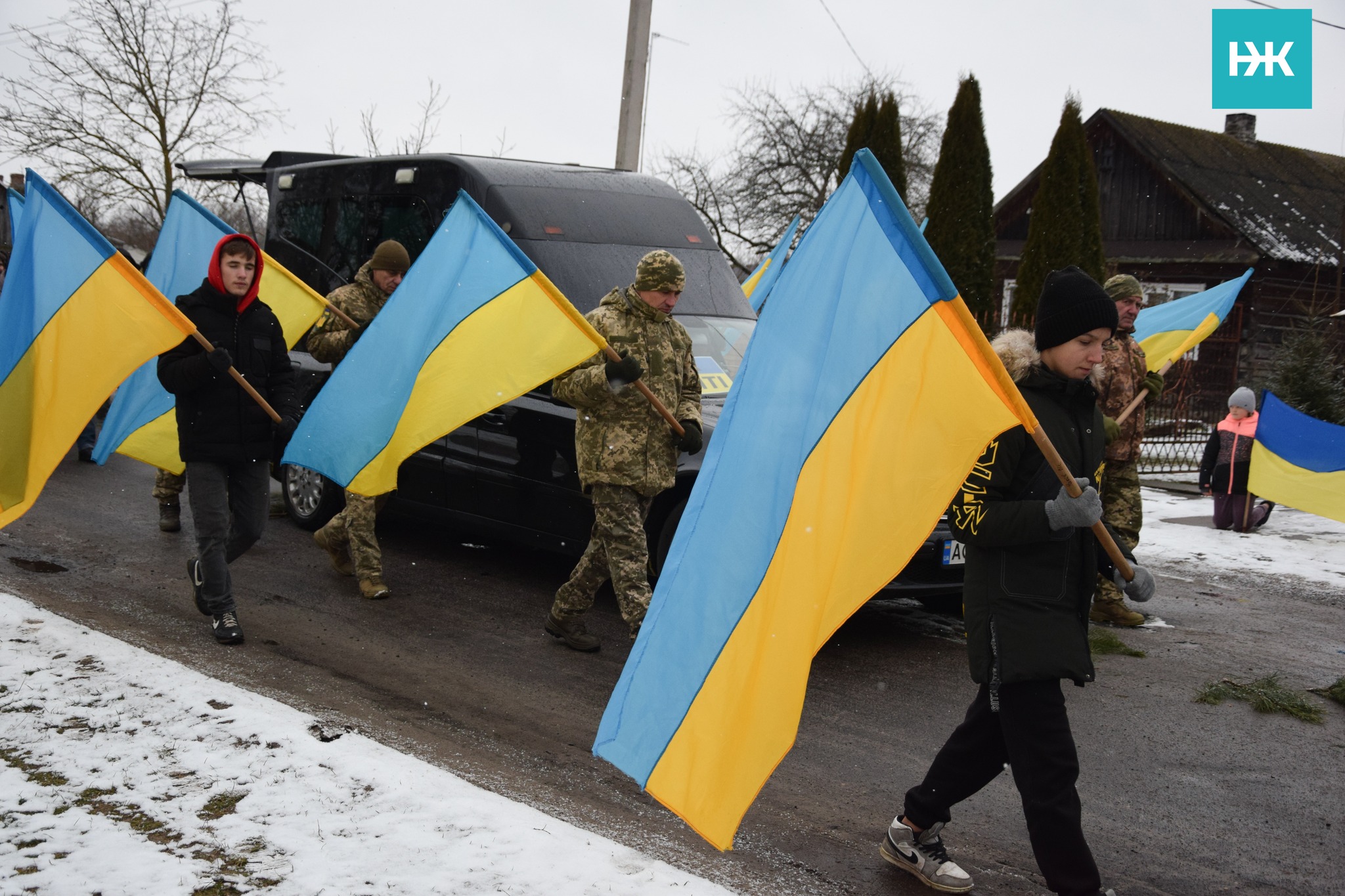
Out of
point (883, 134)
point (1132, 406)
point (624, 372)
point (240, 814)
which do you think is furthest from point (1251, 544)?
point (883, 134)

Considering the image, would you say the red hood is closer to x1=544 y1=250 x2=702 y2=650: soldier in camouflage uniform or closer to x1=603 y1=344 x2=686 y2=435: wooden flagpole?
x1=544 y1=250 x2=702 y2=650: soldier in camouflage uniform

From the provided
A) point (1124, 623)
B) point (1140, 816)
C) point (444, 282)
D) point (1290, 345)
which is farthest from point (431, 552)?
point (1290, 345)

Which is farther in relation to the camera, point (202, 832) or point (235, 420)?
point (235, 420)

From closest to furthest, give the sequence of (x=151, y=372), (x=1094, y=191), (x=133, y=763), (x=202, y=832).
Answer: (x=202, y=832), (x=133, y=763), (x=151, y=372), (x=1094, y=191)

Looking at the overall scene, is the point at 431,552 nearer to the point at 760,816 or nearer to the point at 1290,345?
the point at 760,816

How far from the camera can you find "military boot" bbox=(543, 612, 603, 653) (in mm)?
5871

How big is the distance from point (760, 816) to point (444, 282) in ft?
9.68

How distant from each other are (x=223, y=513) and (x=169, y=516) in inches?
109

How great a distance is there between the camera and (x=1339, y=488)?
8484 millimetres

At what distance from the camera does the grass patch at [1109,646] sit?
6.22 m

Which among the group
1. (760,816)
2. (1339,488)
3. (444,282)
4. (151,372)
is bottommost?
(760,816)

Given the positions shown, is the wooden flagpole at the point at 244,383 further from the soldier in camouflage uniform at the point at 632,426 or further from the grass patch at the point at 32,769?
the grass patch at the point at 32,769

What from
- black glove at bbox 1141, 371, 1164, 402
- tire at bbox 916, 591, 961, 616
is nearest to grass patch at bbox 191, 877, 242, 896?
tire at bbox 916, 591, 961, 616

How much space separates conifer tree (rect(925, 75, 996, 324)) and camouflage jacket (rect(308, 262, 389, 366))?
15.2 metres
